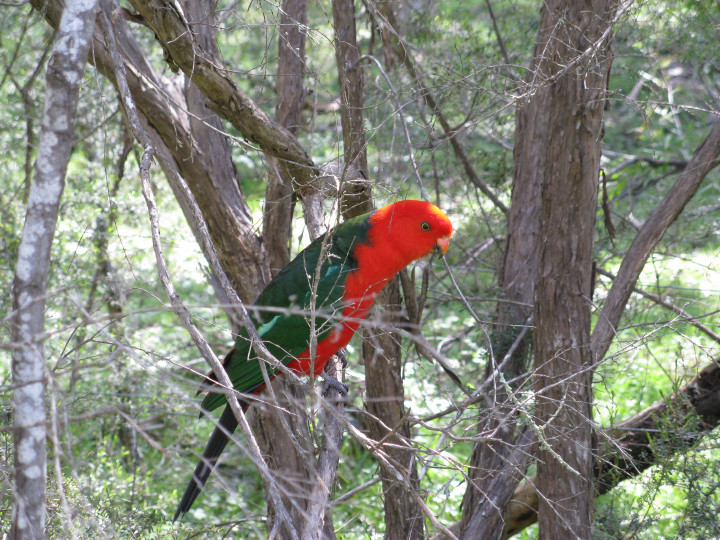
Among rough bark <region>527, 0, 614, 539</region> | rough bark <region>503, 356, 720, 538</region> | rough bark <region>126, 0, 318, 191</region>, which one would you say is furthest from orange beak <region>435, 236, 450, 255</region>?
→ rough bark <region>503, 356, 720, 538</region>

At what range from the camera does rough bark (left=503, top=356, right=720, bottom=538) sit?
264 centimetres

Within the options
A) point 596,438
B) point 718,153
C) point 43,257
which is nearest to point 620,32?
point 718,153

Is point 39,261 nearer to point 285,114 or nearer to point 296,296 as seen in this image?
point 296,296

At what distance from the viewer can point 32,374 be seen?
1.22m

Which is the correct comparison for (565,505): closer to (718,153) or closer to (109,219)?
(718,153)

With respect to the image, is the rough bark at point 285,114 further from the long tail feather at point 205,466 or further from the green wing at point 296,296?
the long tail feather at point 205,466

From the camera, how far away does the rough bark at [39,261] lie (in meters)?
1.20

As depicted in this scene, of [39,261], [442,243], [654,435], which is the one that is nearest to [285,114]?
[442,243]

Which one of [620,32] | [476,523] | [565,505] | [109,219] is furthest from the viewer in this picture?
[109,219]

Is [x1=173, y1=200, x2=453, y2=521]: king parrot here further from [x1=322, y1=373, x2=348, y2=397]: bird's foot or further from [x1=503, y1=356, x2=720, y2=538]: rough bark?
[x1=503, y1=356, x2=720, y2=538]: rough bark

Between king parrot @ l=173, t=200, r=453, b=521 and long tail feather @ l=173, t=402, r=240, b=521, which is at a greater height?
king parrot @ l=173, t=200, r=453, b=521

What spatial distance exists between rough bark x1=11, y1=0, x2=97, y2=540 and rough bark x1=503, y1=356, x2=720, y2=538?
193 cm

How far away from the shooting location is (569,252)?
2.37 metres

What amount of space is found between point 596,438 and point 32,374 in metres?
2.22
